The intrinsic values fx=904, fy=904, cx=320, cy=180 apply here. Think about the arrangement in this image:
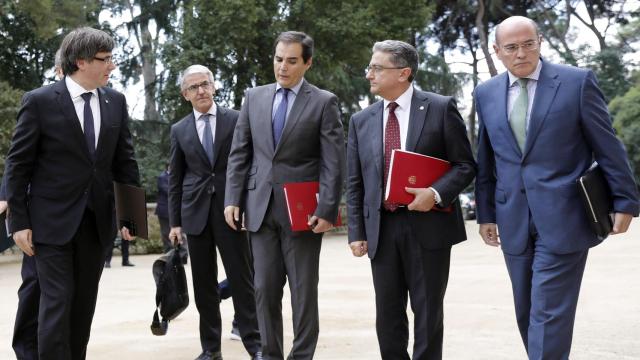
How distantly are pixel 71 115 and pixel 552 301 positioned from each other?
9.17 feet

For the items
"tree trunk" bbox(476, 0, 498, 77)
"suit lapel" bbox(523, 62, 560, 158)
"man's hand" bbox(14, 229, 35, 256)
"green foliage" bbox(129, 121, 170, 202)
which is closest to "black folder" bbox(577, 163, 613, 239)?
"suit lapel" bbox(523, 62, 560, 158)

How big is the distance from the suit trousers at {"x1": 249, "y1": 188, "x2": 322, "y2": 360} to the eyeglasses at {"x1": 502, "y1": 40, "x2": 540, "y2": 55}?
1.63 metres

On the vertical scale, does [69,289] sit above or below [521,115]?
below

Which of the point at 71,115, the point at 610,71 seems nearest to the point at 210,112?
Answer: the point at 71,115

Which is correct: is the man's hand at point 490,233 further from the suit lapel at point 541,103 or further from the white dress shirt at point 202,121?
the white dress shirt at point 202,121

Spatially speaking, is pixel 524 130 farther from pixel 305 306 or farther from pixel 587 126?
pixel 305 306

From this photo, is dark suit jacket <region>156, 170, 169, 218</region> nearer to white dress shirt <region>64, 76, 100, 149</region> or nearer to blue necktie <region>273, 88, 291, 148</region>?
blue necktie <region>273, 88, 291, 148</region>

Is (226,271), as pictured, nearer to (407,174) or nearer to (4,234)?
(4,234)

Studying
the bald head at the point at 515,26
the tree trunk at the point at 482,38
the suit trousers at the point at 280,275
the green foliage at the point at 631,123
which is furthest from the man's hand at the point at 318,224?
the tree trunk at the point at 482,38

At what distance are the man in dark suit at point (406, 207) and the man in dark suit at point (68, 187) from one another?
4.87ft

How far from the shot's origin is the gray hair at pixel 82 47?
5.07 m

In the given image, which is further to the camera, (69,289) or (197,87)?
(197,87)

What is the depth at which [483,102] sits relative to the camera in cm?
502

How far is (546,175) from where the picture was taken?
4.67 m
